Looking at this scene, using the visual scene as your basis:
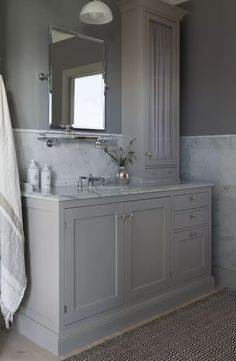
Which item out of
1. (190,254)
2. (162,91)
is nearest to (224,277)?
(190,254)

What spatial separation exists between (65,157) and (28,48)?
0.78 meters

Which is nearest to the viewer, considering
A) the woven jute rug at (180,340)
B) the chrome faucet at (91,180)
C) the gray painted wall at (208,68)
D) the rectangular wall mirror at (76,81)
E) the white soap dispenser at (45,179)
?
the woven jute rug at (180,340)

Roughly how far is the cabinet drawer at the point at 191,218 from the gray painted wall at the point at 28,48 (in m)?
1.18

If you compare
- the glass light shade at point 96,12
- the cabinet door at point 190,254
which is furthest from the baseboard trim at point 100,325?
the glass light shade at point 96,12

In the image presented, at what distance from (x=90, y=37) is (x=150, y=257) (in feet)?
5.55

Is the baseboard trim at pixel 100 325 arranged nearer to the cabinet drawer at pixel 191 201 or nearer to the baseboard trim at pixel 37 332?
the baseboard trim at pixel 37 332

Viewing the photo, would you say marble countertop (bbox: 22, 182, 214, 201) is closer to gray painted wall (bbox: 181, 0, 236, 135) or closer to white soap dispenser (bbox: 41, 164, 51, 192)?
white soap dispenser (bbox: 41, 164, 51, 192)

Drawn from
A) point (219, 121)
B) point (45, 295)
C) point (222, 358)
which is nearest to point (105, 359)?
point (45, 295)

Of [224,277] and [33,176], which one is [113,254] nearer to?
[33,176]

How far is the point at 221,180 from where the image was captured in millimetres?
3367

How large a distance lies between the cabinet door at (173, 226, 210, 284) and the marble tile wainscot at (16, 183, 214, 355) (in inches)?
0.5

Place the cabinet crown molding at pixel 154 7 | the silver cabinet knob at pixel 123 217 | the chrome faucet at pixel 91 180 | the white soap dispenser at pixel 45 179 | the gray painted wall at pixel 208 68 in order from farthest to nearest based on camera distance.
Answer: the gray painted wall at pixel 208 68 → the cabinet crown molding at pixel 154 7 → the chrome faucet at pixel 91 180 → the white soap dispenser at pixel 45 179 → the silver cabinet knob at pixel 123 217

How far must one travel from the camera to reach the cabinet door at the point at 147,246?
8.45ft

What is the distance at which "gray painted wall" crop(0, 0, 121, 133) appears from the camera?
2.54 meters
